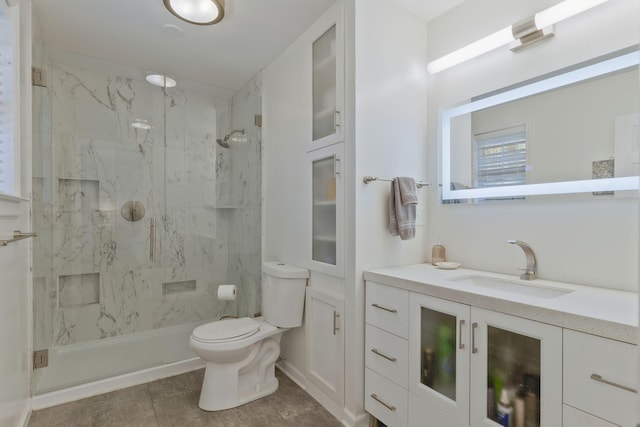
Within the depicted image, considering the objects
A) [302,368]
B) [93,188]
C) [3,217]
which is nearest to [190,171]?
[93,188]

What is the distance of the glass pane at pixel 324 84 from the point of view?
6.26 feet

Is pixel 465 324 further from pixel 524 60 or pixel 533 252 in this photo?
pixel 524 60

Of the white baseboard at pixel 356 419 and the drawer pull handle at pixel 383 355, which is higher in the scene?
the drawer pull handle at pixel 383 355

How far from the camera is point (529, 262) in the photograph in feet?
5.04

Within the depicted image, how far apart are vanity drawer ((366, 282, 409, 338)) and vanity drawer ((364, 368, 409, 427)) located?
0.27 meters

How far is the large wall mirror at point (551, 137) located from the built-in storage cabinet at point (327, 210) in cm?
69

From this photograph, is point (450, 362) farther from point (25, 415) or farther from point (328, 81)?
point (25, 415)

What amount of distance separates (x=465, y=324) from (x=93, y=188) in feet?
9.51

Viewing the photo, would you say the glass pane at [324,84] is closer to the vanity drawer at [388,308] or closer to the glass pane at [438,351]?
the vanity drawer at [388,308]

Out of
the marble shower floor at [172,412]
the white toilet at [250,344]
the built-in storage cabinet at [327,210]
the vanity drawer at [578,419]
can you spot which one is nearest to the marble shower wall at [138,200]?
the white toilet at [250,344]

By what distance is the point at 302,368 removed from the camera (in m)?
2.16

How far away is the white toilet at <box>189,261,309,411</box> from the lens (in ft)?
6.15

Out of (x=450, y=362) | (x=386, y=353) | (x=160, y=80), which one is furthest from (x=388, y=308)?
(x=160, y=80)

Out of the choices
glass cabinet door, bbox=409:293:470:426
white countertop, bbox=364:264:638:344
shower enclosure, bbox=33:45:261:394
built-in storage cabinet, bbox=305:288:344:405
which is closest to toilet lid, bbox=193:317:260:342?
built-in storage cabinet, bbox=305:288:344:405
